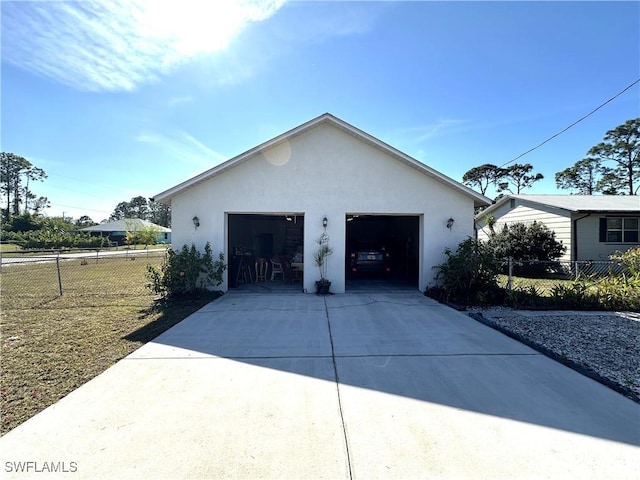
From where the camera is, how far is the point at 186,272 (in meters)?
7.88

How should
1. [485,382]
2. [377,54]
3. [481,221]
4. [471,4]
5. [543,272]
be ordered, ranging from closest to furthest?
[485,382], [471,4], [377,54], [543,272], [481,221]

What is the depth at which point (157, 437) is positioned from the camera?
8.16ft

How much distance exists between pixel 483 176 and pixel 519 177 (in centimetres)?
441

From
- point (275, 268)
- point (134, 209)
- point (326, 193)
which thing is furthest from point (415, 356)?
point (134, 209)

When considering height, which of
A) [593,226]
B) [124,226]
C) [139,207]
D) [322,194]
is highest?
[139,207]

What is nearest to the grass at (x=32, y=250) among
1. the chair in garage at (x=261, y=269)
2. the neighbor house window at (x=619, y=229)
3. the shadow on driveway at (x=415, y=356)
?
the shadow on driveway at (x=415, y=356)

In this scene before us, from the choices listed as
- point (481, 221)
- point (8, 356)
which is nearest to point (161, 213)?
point (481, 221)

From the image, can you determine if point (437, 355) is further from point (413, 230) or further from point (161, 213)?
point (161, 213)

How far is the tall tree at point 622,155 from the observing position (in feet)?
99.3

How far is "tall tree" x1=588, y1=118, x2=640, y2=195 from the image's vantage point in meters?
30.3

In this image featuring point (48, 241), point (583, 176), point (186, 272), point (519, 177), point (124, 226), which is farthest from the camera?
point (124, 226)

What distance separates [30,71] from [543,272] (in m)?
18.7

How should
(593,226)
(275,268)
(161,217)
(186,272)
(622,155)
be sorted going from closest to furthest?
(186,272) → (275,268) → (593,226) → (622,155) → (161,217)

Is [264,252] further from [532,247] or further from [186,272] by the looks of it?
[532,247]
